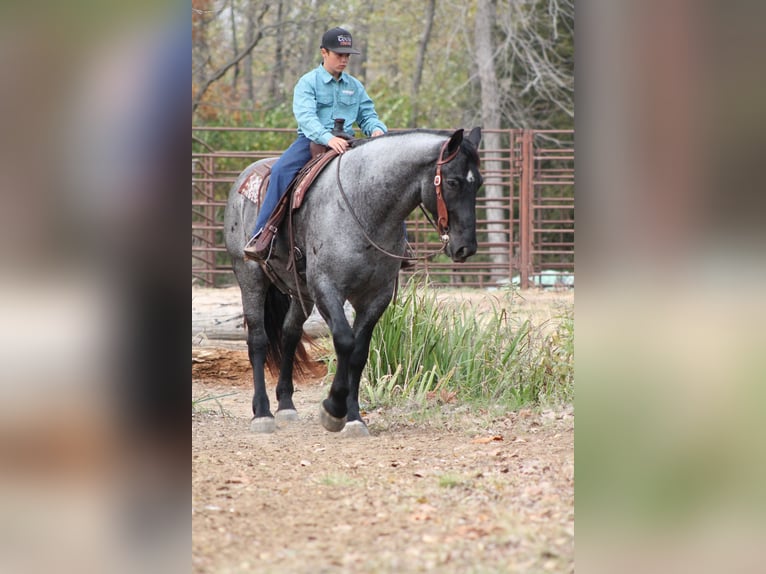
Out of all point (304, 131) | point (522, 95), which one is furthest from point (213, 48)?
point (304, 131)

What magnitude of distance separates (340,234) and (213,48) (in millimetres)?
20206

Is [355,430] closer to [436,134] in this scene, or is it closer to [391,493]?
[391,493]

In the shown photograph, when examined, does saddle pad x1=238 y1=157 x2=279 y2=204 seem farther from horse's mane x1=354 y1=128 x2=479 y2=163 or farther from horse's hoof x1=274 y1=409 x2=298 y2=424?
horse's hoof x1=274 y1=409 x2=298 y2=424

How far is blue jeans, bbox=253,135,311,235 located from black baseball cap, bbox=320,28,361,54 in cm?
69

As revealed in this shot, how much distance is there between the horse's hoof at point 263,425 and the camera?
7278mm

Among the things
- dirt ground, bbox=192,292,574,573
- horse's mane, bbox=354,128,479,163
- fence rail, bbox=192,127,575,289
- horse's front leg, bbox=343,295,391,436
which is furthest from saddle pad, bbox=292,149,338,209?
fence rail, bbox=192,127,575,289

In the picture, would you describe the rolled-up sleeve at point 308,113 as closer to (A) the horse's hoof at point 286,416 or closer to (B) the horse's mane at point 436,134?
(B) the horse's mane at point 436,134

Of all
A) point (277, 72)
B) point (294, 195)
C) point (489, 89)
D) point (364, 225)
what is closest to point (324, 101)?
point (294, 195)

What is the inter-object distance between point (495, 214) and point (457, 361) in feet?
35.3

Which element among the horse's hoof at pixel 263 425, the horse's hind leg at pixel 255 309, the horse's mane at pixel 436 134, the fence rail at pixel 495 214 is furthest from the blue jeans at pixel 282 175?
the fence rail at pixel 495 214

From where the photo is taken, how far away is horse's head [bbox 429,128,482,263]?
622 centimetres
